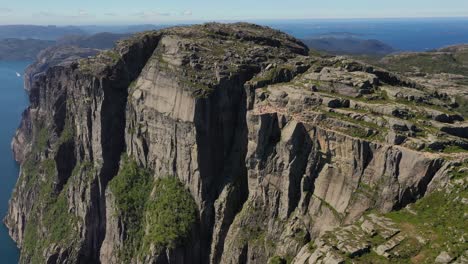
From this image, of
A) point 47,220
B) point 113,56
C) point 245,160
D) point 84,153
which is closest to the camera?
point 245,160

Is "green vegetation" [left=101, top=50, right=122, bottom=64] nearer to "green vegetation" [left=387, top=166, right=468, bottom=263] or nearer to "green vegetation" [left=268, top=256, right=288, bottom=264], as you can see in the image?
"green vegetation" [left=268, top=256, right=288, bottom=264]

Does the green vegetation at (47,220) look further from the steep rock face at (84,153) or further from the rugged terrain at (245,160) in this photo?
the rugged terrain at (245,160)

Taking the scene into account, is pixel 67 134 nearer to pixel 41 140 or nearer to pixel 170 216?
pixel 41 140

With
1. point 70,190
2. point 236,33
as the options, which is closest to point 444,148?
point 236,33

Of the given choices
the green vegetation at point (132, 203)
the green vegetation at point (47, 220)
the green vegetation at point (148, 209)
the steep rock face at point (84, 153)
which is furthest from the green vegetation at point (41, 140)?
the green vegetation at point (132, 203)

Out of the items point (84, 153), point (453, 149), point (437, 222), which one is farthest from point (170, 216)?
point (453, 149)

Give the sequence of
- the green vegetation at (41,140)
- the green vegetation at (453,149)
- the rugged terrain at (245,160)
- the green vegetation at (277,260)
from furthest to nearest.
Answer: the green vegetation at (41,140)
the green vegetation at (277,260)
the green vegetation at (453,149)
the rugged terrain at (245,160)
